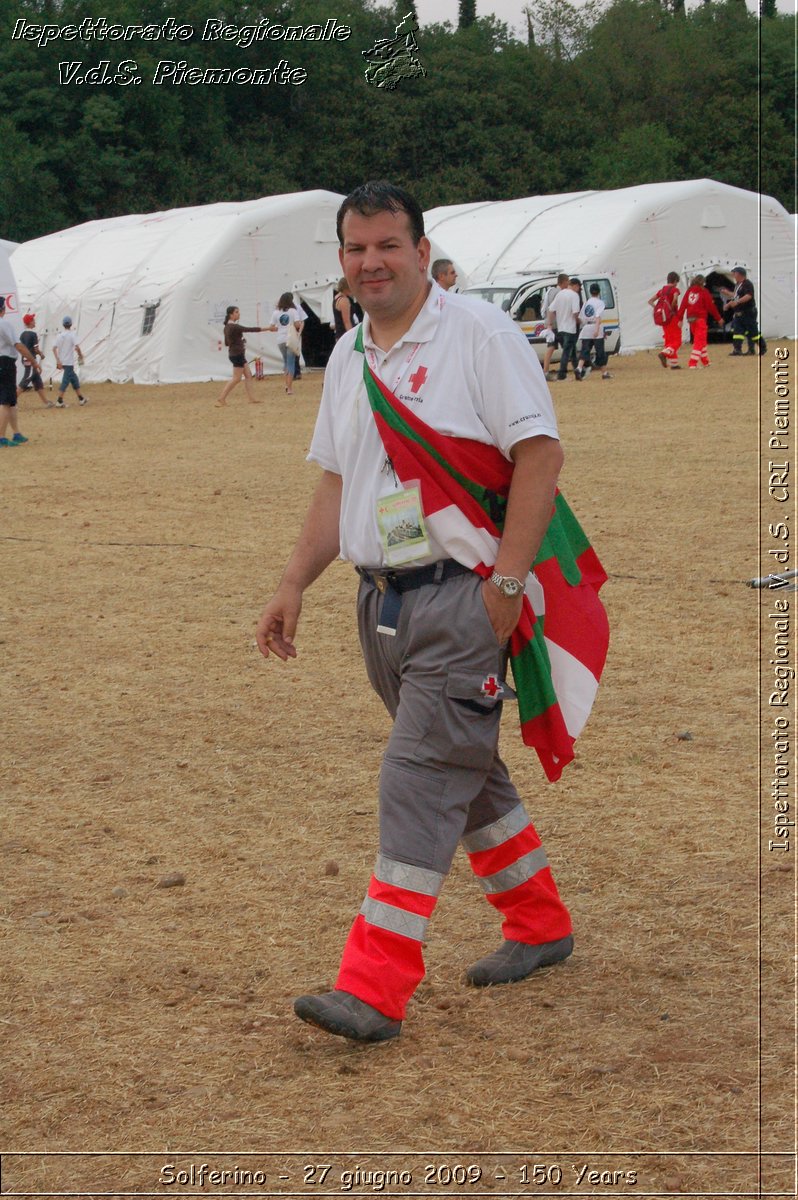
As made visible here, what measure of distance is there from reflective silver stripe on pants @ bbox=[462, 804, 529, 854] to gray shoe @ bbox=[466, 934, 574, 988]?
0.29 meters

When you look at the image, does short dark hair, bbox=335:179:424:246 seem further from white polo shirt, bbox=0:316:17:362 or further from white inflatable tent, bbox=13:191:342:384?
white inflatable tent, bbox=13:191:342:384

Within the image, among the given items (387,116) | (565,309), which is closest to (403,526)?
(565,309)

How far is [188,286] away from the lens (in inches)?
1278

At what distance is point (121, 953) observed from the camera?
164 inches

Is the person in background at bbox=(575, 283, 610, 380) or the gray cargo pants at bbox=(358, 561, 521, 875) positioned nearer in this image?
the gray cargo pants at bbox=(358, 561, 521, 875)

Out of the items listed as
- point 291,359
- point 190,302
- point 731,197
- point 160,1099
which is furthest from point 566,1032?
point 731,197

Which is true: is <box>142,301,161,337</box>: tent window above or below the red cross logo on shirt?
above

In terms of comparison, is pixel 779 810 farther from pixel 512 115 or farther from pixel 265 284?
pixel 512 115

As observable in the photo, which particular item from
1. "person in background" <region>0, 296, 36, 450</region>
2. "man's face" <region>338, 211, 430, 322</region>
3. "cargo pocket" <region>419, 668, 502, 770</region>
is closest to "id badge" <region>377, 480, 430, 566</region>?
"cargo pocket" <region>419, 668, 502, 770</region>

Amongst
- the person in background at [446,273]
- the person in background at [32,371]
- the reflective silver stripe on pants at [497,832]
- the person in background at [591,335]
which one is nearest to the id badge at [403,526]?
the reflective silver stripe on pants at [497,832]

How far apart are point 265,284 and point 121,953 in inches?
1212

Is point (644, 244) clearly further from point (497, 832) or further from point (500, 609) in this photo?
point (500, 609)

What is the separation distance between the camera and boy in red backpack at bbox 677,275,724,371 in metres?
27.9

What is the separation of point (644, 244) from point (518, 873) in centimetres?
3506
